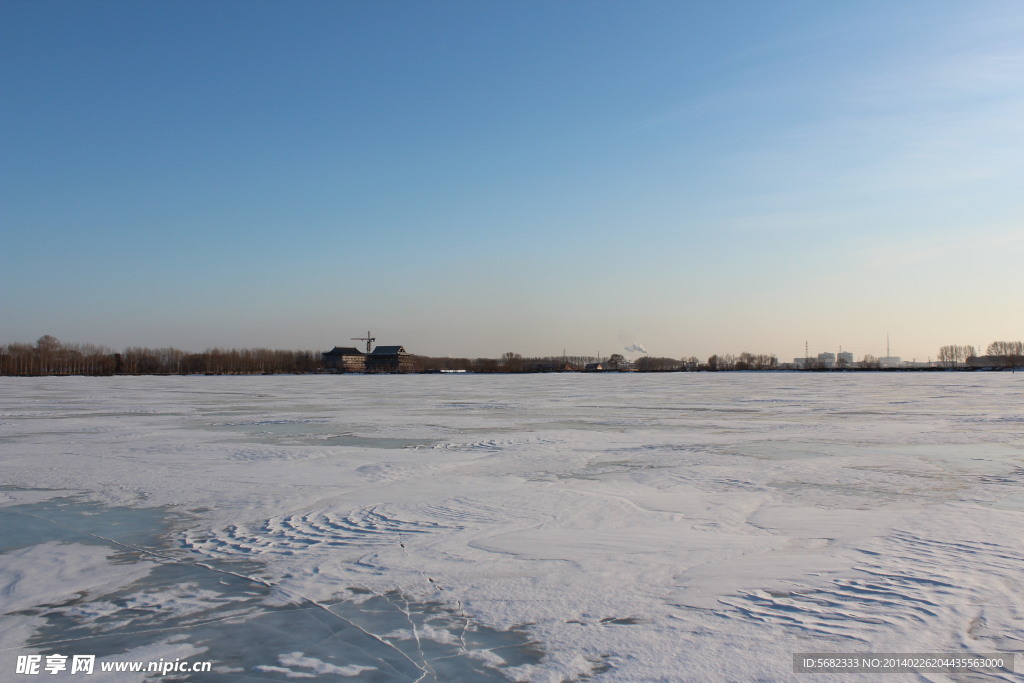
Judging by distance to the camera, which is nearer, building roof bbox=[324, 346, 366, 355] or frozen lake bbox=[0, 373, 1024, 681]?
frozen lake bbox=[0, 373, 1024, 681]

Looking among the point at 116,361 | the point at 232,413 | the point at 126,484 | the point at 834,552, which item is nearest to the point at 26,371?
the point at 116,361

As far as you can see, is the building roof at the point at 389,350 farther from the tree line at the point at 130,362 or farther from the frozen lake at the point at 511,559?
the frozen lake at the point at 511,559

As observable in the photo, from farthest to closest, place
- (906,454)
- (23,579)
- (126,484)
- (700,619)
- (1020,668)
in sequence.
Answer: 1. (906,454)
2. (126,484)
3. (23,579)
4. (700,619)
5. (1020,668)

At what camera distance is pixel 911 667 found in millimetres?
2893

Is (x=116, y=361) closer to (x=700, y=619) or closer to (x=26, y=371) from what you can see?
(x=26, y=371)

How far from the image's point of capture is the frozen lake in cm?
317

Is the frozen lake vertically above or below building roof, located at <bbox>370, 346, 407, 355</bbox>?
below

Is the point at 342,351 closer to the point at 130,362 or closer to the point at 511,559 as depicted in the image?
the point at 130,362

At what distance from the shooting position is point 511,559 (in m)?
4.46

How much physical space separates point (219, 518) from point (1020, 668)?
17.2 feet

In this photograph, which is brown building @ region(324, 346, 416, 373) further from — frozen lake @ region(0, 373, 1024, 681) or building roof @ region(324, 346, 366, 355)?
frozen lake @ region(0, 373, 1024, 681)

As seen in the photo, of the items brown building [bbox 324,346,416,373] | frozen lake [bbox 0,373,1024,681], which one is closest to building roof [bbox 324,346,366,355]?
brown building [bbox 324,346,416,373]

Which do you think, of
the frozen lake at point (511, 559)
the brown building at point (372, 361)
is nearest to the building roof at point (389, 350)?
the brown building at point (372, 361)

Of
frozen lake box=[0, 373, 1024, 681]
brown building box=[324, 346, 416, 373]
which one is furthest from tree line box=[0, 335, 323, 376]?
frozen lake box=[0, 373, 1024, 681]
